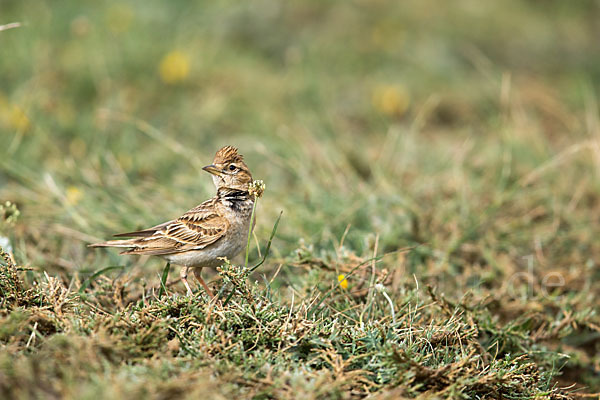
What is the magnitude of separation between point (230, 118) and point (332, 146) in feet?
5.33

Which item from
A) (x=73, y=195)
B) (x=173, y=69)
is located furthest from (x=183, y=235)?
(x=173, y=69)

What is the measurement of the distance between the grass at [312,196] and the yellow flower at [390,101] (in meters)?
0.04

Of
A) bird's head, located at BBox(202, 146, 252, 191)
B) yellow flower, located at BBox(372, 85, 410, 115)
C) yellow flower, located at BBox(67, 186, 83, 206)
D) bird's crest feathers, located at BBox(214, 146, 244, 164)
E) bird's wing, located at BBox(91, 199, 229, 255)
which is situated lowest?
yellow flower, located at BBox(372, 85, 410, 115)

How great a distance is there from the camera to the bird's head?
3570 millimetres

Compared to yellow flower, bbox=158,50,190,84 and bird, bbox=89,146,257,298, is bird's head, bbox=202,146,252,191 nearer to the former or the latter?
bird, bbox=89,146,257,298

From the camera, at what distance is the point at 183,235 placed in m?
3.51

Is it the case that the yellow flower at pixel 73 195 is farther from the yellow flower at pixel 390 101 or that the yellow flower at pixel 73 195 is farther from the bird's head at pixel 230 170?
the yellow flower at pixel 390 101

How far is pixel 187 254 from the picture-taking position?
3451 millimetres

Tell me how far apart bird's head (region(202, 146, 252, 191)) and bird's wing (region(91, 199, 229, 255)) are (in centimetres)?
15

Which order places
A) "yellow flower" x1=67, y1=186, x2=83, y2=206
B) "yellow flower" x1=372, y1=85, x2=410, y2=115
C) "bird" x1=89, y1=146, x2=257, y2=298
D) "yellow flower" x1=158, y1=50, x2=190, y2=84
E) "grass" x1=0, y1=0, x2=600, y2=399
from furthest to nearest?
"yellow flower" x1=372, y1=85, x2=410, y2=115 < "yellow flower" x1=158, y1=50, x2=190, y2=84 < "yellow flower" x1=67, y1=186, x2=83, y2=206 < "bird" x1=89, y1=146, x2=257, y2=298 < "grass" x1=0, y1=0, x2=600, y2=399

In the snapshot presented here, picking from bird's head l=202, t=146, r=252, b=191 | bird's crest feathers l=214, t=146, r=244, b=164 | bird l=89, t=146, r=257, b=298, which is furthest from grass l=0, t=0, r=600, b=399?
bird's crest feathers l=214, t=146, r=244, b=164

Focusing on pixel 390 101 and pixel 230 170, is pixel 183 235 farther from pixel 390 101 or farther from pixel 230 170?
pixel 390 101

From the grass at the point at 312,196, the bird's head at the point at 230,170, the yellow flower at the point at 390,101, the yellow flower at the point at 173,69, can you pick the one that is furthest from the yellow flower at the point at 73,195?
the yellow flower at the point at 390,101

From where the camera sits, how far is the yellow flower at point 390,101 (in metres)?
8.31
